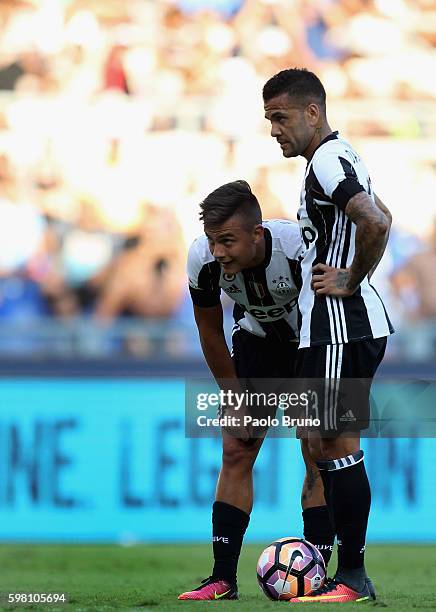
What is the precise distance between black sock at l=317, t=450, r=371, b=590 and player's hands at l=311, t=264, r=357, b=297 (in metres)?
0.58

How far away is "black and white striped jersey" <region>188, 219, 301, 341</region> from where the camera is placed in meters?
4.59

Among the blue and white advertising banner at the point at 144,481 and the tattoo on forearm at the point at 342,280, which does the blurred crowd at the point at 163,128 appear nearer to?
the blue and white advertising banner at the point at 144,481

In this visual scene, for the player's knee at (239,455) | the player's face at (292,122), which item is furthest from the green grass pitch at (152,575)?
the player's face at (292,122)

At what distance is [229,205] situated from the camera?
4367mm

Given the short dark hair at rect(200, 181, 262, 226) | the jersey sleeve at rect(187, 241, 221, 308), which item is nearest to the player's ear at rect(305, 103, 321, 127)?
the short dark hair at rect(200, 181, 262, 226)

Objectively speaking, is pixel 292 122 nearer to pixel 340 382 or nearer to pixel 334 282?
pixel 334 282

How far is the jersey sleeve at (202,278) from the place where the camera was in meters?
4.60

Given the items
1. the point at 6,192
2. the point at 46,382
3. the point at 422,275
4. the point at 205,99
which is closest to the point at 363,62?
the point at 205,99

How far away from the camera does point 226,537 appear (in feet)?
15.3

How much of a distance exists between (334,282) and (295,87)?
2.37 ft

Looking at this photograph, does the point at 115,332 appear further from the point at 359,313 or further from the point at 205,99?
the point at 359,313

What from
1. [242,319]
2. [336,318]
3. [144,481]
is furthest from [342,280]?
[144,481]

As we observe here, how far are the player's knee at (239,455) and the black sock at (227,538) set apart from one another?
0.51 ft

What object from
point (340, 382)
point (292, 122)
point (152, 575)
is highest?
point (292, 122)
